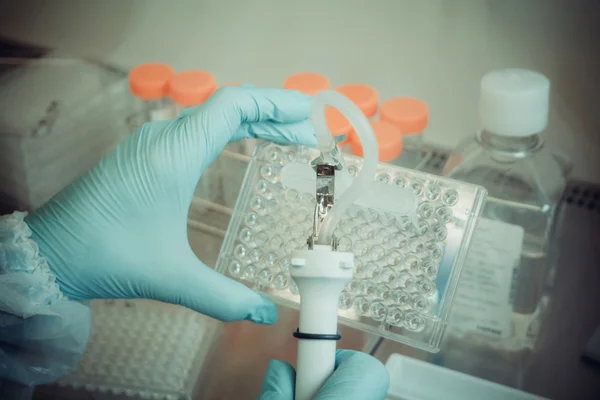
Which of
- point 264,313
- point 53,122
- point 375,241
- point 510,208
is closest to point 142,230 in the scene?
point 264,313

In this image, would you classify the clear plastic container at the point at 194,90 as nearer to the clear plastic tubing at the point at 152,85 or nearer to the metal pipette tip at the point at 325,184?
the clear plastic tubing at the point at 152,85

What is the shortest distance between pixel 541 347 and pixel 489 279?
0.60 feet

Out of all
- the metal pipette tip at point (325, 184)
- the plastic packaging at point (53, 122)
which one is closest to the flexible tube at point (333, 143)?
the metal pipette tip at point (325, 184)

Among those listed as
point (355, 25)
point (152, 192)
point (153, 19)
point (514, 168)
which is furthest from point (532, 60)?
point (153, 19)

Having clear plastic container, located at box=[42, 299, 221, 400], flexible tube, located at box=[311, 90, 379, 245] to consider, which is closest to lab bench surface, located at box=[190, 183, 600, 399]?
clear plastic container, located at box=[42, 299, 221, 400]

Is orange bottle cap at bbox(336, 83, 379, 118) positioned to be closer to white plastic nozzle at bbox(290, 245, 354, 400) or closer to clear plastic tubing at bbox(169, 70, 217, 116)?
clear plastic tubing at bbox(169, 70, 217, 116)

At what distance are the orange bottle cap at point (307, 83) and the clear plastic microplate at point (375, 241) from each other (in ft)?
0.76

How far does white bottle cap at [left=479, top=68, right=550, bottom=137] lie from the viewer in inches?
39.0

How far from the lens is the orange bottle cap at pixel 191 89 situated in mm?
1222

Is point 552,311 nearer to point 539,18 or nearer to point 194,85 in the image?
point 539,18

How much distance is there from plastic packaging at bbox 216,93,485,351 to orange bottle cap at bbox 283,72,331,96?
0.24 metres

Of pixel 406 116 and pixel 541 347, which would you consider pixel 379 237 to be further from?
pixel 541 347

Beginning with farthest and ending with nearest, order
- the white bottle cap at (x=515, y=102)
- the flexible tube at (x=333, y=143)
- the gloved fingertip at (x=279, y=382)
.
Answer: the white bottle cap at (x=515, y=102)
the gloved fingertip at (x=279, y=382)
the flexible tube at (x=333, y=143)

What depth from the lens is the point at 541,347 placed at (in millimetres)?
1131
